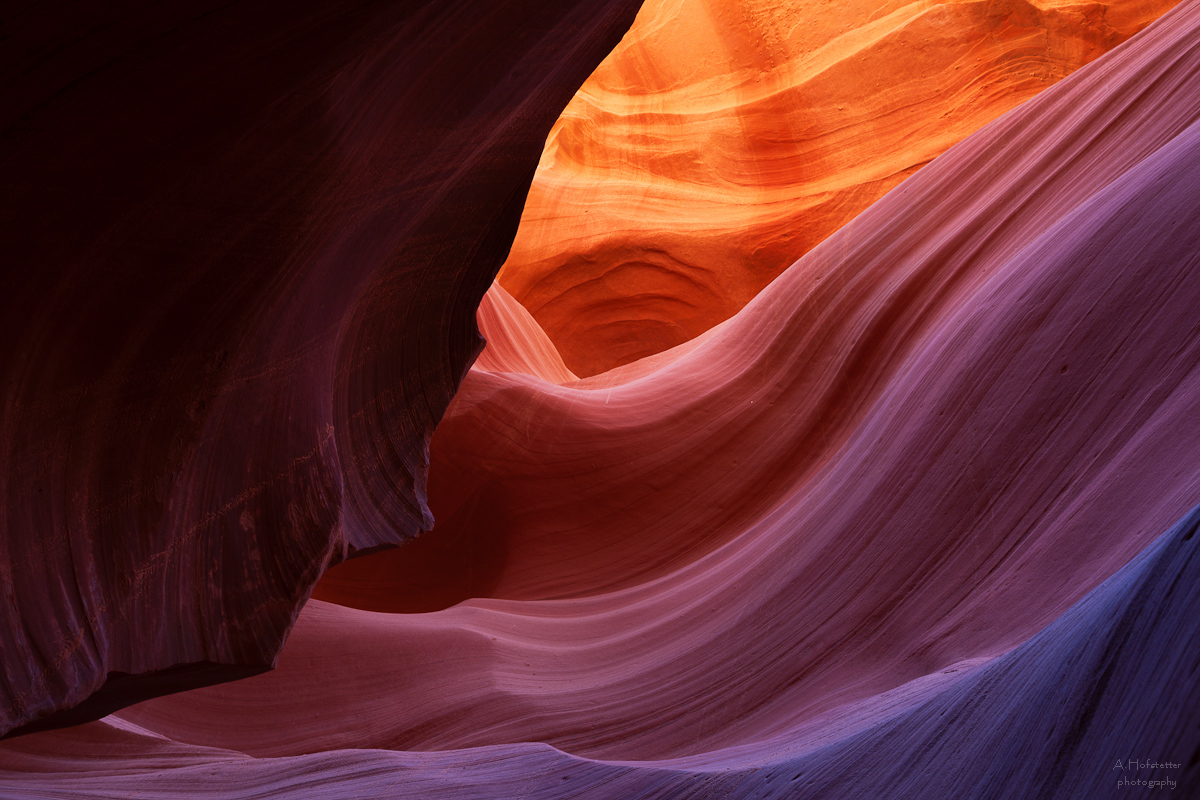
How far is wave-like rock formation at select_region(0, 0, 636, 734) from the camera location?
1272mm

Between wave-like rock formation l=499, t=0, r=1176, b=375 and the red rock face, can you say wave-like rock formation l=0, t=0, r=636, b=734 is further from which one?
wave-like rock formation l=499, t=0, r=1176, b=375

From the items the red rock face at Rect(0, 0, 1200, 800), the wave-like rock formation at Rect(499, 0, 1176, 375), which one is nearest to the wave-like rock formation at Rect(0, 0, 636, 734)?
the red rock face at Rect(0, 0, 1200, 800)

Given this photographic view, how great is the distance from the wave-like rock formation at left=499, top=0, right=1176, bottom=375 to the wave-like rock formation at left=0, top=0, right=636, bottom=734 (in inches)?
231

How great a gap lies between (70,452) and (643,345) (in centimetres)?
728

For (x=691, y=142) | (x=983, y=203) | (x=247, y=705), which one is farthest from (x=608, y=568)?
(x=691, y=142)

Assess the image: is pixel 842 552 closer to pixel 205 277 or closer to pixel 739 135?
pixel 205 277

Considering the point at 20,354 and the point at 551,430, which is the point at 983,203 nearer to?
the point at 551,430

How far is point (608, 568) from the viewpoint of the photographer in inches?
138

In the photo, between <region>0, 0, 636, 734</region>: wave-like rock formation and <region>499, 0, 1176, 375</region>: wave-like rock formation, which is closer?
<region>0, 0, 636, 734</region>: wave-like rock formation

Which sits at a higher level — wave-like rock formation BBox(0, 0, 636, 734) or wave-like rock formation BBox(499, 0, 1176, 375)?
wave-like rock formation BBox(499, 0, 1176, 375)

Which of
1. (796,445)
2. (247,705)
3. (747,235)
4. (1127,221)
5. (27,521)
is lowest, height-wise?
(247,705)

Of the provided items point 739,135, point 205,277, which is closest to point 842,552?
point 205,277

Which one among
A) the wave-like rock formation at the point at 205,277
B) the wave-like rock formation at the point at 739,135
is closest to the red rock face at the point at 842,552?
the wave-like rock formation at the point at 205,277

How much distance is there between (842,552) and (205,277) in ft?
6.10
